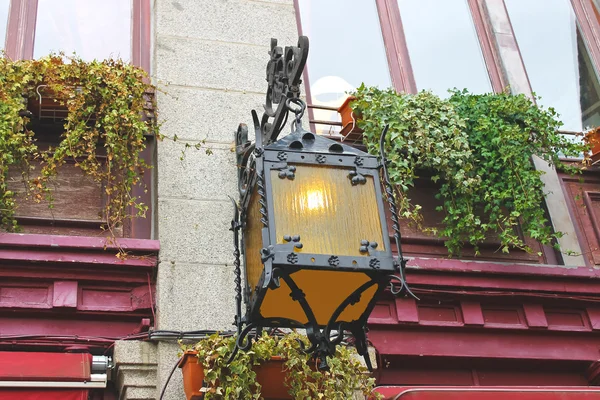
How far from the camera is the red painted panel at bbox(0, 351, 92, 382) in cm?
578

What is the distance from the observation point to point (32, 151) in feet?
22.5

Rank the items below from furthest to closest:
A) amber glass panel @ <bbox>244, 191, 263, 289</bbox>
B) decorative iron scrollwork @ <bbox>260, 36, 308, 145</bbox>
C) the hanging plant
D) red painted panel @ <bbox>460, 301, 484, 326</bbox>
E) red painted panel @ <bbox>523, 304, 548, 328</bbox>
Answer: red painted panel @ <bbox>523, 304, 548, 328</bbox>
red painted panel @ <bbox>460, 301, 484, 326</bbox>
the hanging plant
decorative iron scrollwork @ <bbox>260, 36, 308, 145</bbox>
amber glass panel @ <bbox>244, 191, 263, 289</bbox>

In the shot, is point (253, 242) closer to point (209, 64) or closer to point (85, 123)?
point (85, 123)

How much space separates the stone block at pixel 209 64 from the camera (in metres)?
7.59

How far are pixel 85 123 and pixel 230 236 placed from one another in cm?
145

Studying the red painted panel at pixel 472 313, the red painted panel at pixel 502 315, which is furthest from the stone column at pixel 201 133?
the red painted panel at pixel 502 315

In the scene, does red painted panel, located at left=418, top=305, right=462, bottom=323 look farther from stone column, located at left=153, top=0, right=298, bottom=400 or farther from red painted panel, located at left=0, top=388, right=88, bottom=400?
red painted panel, located at left=0, top=388, right=88, bottom=400

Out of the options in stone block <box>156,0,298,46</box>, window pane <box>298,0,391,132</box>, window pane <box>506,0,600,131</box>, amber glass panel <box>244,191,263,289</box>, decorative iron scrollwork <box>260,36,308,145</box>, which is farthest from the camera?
window pane <box>506,0,600,131</box>

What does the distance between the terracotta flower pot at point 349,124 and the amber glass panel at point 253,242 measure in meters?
2.63

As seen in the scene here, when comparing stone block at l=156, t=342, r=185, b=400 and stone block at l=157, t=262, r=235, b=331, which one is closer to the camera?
stone block at l=156, t=342, r=185, b=400

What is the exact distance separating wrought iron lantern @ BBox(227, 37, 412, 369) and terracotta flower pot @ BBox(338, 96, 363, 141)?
105 inches

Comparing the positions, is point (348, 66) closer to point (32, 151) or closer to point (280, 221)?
point (32, 151)

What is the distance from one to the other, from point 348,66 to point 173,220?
343cm

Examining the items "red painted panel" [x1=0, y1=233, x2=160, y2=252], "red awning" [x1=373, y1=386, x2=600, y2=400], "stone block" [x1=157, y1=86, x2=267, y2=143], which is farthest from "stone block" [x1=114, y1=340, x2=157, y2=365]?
"stone block" [x1=157, y1=86, x2=267, y2=143]
